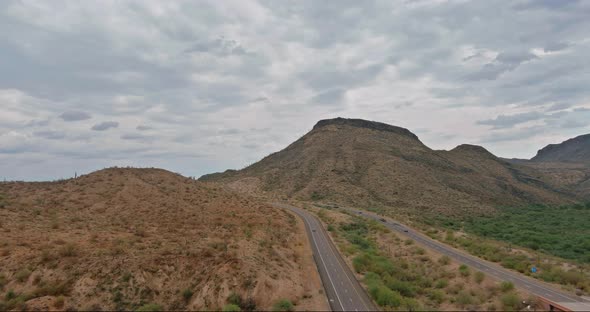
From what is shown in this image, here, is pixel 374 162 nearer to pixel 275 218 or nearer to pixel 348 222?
pixel 348 222

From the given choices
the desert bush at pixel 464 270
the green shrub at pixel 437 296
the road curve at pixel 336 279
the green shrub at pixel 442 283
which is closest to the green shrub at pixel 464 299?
the green shrub at pixel 437 296

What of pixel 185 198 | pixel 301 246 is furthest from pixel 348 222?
pixel 185 198

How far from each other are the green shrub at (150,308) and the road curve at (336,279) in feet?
56.3

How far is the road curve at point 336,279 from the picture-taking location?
111ft

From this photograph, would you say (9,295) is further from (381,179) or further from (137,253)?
(381,179)

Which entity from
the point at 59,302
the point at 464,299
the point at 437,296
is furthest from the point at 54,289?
the point at 464,299

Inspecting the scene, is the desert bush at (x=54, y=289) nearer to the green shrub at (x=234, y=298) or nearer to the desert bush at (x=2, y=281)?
the desert bush at (x=2, y=281)

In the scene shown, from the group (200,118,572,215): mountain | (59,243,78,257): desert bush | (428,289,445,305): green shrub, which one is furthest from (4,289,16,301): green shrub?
(200,118,572,215): mountain

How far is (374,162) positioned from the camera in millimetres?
157875

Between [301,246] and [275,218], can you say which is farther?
[275,218]

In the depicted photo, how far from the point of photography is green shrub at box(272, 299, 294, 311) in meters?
32.3

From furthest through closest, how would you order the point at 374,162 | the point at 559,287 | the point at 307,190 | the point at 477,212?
1. the point at 374,162
2. the point at 307,190
3. the point at 477,212
4. the point at 559,287

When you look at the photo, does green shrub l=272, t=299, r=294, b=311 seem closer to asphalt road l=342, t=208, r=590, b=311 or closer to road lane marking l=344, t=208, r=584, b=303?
asphalt road l=342, t=208, r=590, b=311

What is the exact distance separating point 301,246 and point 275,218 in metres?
13.3
